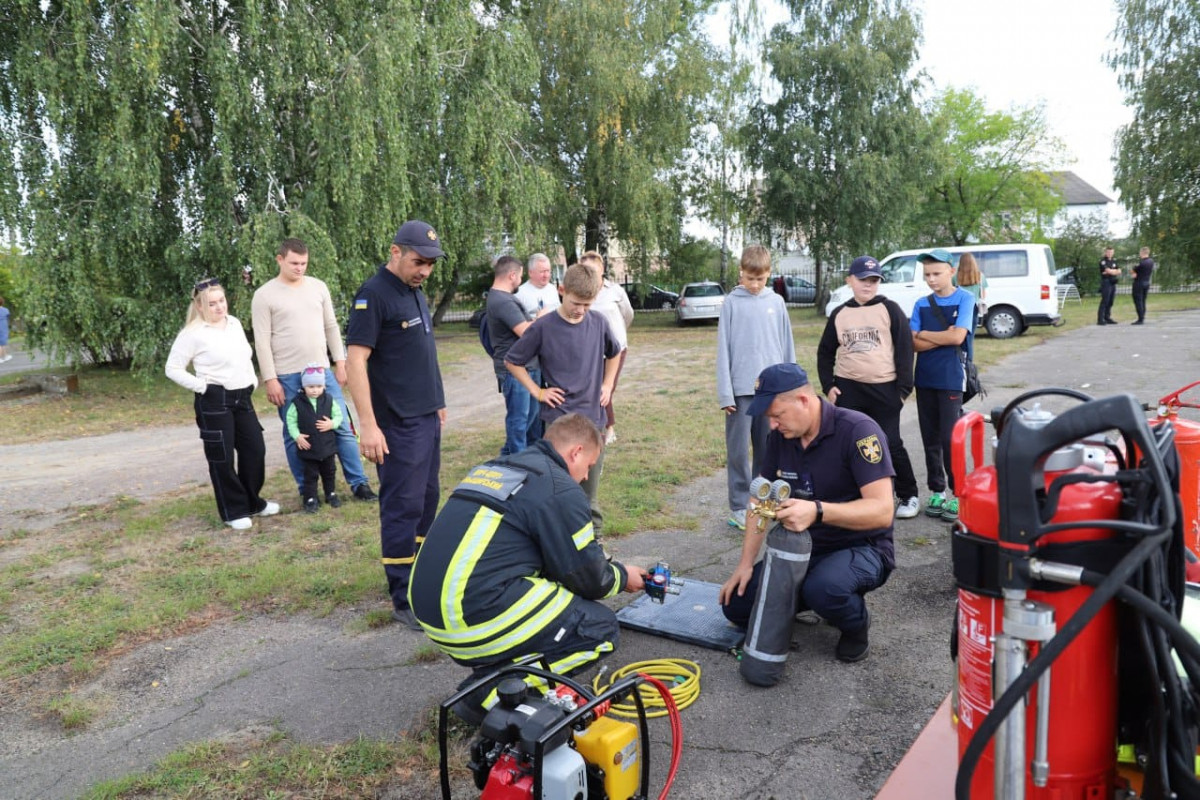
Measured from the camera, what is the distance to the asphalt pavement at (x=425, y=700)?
279cm

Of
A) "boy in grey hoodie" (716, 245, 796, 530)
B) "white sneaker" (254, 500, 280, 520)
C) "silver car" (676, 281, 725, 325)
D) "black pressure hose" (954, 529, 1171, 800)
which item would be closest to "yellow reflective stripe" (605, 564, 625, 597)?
"black pressure hose" (954, 529, 1171, 800)

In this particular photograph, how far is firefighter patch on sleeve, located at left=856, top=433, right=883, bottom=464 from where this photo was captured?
3375 millimetres

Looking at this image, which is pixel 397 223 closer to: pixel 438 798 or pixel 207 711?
pixel 207 711

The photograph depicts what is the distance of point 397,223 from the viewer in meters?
13.3

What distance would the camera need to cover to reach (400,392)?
161 inches

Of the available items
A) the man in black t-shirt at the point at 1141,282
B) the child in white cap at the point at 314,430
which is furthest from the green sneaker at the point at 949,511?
the man in black t-shirt at the point at 1141,282

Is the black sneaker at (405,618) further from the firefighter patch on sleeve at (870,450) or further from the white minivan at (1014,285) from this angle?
the white minivan at (1014,285)

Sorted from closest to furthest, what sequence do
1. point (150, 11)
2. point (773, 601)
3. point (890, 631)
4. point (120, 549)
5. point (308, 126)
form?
point (773, 601) → point (890, 631) → point (120, 549) → point (150, 11) → point (308, 126)

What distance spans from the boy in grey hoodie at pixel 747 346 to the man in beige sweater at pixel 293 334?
2.96 metres

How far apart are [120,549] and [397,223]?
870cm

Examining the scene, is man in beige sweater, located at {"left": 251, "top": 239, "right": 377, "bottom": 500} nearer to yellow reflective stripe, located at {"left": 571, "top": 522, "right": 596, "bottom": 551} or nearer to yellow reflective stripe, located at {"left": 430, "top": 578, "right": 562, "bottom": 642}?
yellow reflective stripe, located at {"left": 430, "top": 578, "right": 562, "bottom": 642}

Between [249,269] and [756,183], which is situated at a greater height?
[756,183]

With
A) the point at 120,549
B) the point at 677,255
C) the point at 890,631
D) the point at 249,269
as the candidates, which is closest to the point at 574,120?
the point at 677,255

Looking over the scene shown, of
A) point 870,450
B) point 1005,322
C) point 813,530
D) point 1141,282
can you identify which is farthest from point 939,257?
point 1141,282
